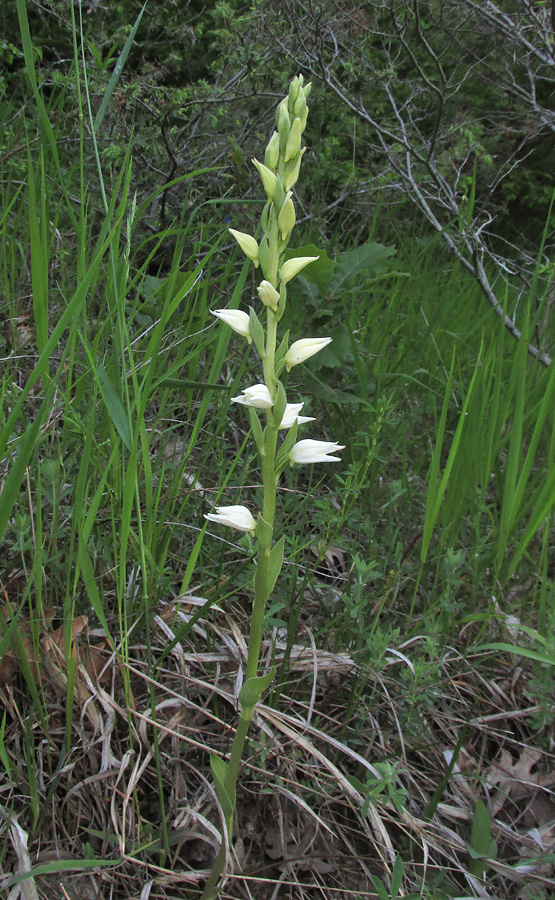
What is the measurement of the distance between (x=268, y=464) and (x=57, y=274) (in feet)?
7.12

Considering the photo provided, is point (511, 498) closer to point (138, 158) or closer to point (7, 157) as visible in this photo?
point (7, 157)

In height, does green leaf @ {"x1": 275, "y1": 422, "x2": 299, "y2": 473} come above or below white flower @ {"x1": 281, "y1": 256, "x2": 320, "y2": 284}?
below

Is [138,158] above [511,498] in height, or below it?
above

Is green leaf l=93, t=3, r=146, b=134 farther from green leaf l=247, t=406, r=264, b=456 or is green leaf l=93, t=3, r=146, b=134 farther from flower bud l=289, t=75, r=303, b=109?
green leaf l=247, t=406, r=264, b=456

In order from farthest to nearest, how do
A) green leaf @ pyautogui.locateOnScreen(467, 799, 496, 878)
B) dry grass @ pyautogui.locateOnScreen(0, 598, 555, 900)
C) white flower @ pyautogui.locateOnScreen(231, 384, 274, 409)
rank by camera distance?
green leaf @ pyautogui.locateOnScreen(467, 799, 496, 878) → dry grass @ pyautogui.locateOnScreen(0, 598, 555, 900) → white flower @ pyautogui.locateOnScreen(231, 384, 274, 409)

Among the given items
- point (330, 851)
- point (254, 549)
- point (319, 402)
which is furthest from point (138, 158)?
point (330, 851)

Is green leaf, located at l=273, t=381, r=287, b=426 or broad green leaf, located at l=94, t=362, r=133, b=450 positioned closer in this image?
green leaf, located at l=273, t=381, r=287, b=426

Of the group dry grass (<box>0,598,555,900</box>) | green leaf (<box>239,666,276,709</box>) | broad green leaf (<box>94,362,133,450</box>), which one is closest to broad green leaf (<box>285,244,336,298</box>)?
broad green leaf (<box>94,362,133,450</box>)

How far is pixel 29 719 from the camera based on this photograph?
1293 millimetres

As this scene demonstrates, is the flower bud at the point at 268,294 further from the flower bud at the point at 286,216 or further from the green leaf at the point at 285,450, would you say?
the green leaf at the point at 285,450

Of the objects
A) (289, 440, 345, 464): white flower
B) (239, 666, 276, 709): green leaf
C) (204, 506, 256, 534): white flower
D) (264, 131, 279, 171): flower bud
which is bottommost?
(239, 666, 276, 709): green leaf

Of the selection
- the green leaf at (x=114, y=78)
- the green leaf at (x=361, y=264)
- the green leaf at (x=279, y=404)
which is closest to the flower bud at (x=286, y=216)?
the green leaf at (x=279, y=404)

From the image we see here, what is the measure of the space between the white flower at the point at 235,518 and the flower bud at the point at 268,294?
0.43 m

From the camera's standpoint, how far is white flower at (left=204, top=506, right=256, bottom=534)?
1240mm
